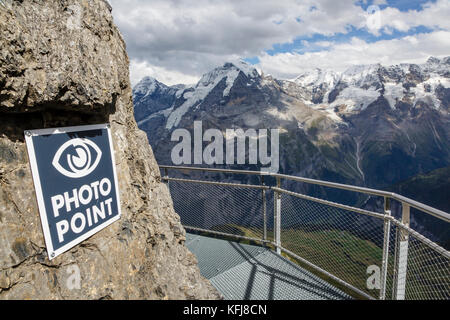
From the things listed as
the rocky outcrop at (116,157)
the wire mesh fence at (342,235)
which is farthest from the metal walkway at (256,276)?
the rocky outcrop at (116,157)

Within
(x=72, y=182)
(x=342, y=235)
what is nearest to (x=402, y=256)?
(x=72, y=182)

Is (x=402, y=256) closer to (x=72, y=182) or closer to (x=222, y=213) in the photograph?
(x=72, y=182)

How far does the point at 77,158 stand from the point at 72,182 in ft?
0.69

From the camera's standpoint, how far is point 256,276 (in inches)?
199

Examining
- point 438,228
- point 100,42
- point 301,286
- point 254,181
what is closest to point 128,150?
point 100,42

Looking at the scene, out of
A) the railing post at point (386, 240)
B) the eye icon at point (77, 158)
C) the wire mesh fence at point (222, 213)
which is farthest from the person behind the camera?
the wire mesh fence at point (222, 213)

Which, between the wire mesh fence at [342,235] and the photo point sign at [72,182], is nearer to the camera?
the photo point sign at [72,182]

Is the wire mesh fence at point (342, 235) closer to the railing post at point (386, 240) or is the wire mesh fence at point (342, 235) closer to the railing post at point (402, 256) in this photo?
the railing post at point (386, 240)

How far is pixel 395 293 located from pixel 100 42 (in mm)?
4556

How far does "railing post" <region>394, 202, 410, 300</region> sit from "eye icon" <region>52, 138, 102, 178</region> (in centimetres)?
346

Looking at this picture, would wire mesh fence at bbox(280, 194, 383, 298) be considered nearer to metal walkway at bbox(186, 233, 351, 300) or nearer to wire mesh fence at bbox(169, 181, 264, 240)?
metal walkway at bbox(186, 233, 351, 300)

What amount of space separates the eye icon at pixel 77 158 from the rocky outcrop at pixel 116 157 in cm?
18

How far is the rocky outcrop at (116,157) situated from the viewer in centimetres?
191

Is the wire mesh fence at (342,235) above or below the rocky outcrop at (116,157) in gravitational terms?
below
